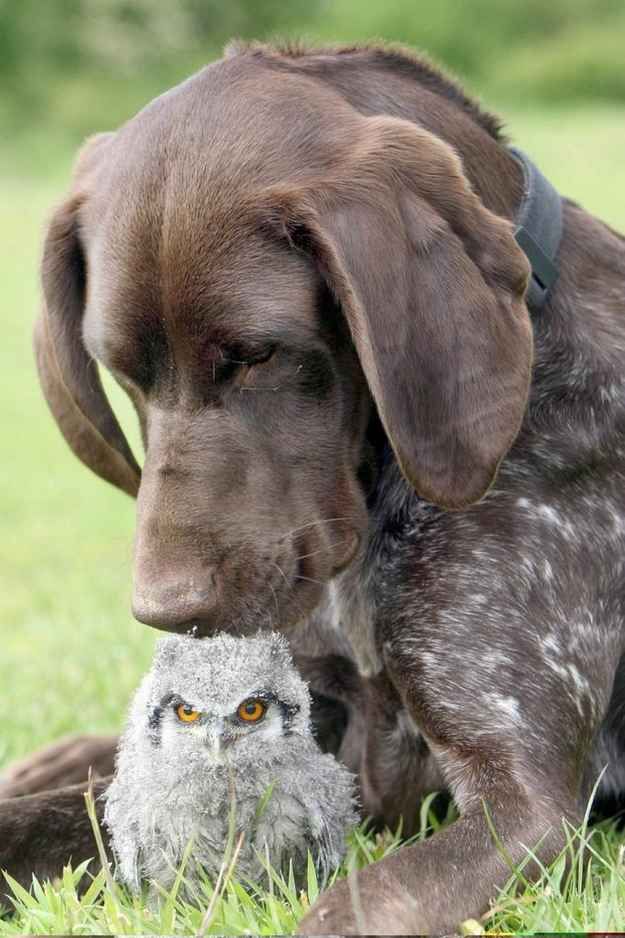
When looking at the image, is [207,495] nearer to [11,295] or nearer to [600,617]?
[600,617]

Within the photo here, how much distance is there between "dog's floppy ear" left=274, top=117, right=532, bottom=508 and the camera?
2.61 meters

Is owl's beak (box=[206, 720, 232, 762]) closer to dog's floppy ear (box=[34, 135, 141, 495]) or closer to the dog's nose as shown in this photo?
the dog's nose

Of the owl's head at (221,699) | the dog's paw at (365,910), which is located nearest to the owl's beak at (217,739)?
the owl's head at (221,699)

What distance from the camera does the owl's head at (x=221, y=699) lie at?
2.62m

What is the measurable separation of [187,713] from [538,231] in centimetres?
126

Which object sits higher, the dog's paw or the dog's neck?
the dog's neck

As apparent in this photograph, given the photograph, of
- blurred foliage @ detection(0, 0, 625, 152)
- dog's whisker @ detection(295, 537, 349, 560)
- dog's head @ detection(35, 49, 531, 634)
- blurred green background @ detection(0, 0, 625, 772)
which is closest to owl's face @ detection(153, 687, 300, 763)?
dog's head @ detection(35, 49, 531, 634)

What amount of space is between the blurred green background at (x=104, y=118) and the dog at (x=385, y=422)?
220cm

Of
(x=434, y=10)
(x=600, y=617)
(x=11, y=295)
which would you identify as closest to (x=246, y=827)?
(x=600, y=617)

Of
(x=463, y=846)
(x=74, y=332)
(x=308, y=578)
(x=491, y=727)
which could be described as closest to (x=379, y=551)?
(x=308, y=578)

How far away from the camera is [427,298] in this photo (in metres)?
2.62

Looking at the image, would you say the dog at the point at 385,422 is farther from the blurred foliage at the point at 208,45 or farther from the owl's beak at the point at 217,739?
the blurred foliage at the point at 208,45

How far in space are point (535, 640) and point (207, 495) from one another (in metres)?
0.76

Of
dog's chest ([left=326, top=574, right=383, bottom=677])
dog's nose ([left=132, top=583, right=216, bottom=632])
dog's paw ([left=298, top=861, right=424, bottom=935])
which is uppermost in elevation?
dog's nose ([left=132, top=583, right=216, bottom=632])
